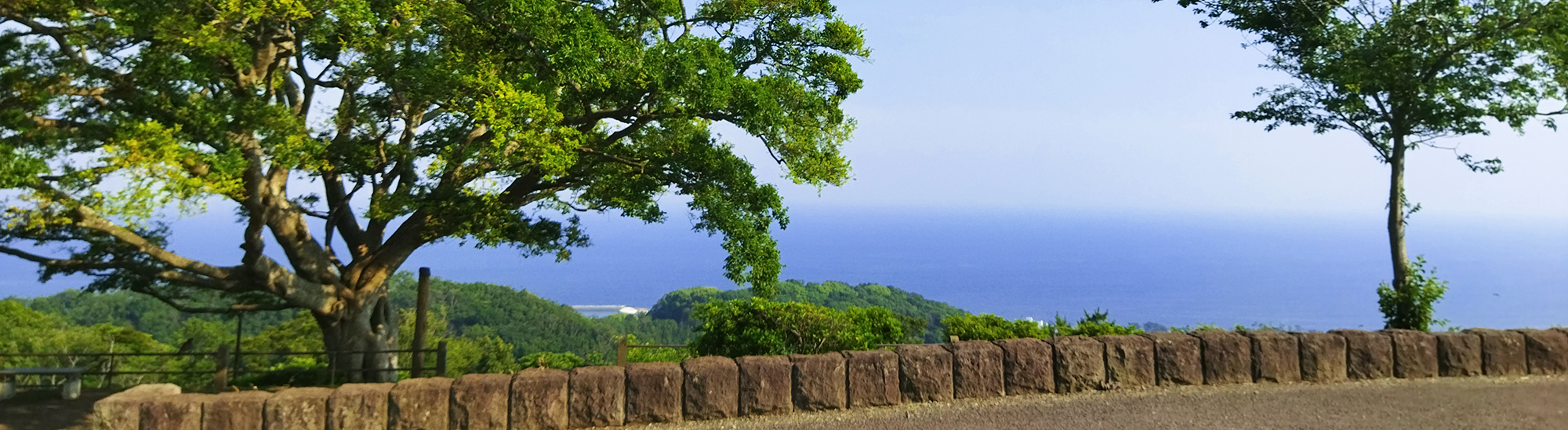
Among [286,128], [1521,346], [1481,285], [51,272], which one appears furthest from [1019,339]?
[1481,285]

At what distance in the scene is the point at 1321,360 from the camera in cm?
593

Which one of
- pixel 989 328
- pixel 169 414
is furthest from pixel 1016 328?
pixel 169 414

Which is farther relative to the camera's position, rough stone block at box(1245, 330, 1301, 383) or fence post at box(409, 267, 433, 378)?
fence post at box(409, 267, 433, 378)

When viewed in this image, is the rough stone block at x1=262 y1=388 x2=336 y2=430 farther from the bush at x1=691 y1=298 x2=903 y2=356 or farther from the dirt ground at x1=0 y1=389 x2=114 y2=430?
the bush at x1=691 y1=298 x2=903 y2=356

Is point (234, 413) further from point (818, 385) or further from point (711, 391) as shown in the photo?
point (818, 385)

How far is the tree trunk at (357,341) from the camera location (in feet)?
34.6

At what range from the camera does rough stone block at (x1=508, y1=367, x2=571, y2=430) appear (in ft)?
16.5

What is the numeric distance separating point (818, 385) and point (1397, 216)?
24.0 ft

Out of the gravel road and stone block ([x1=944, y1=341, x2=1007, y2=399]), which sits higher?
stone block ([x1=944, y1=341, x2=1007, y2=399])

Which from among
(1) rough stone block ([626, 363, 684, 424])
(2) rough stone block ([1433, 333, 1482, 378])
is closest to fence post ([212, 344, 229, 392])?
(1) rough stone block ([626, 363, 684, 424])

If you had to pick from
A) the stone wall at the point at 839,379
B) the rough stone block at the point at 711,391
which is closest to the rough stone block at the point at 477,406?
the stone wall at the point at 839,379

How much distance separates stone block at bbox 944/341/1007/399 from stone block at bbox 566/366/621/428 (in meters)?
2.03

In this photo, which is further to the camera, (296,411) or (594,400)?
(594,400)

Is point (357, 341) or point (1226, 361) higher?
point (1226, 361)
